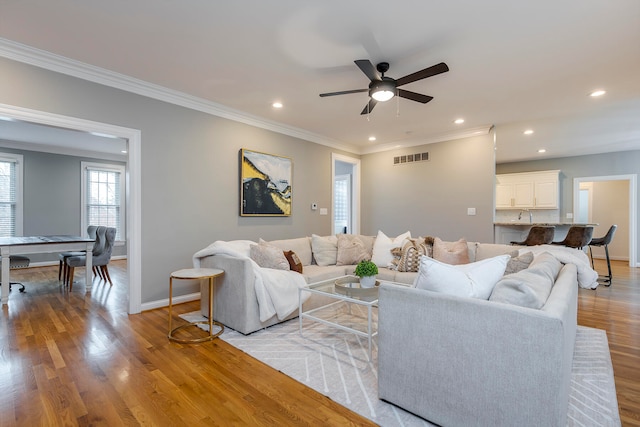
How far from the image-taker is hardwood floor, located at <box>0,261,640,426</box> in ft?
5.54

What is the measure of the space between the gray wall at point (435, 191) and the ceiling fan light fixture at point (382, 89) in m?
2.91

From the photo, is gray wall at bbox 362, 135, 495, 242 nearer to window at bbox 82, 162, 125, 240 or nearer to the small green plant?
Answer: the small green plant

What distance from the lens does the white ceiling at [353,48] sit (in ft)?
7.18

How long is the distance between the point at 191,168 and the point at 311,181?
225 cm

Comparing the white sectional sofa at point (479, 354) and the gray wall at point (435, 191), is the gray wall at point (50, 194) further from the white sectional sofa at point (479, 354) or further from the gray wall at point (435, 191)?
the white sectional sofa at point (479, 354)

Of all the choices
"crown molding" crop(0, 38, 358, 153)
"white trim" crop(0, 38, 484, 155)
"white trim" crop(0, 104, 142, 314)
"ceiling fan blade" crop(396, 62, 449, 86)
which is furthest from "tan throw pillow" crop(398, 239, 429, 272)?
"white trim" crop(0, 104, 142, 314)

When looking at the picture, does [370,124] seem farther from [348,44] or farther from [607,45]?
[607,45]

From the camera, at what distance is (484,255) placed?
353 centimetres

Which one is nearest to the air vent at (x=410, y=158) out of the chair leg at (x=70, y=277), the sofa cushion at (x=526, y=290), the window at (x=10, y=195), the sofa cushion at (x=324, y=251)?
the sofa cushion at (x=324, y=251)

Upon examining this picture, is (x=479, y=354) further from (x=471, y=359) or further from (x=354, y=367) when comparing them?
(x=354, y=367)

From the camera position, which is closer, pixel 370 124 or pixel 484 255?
pixel 484 255

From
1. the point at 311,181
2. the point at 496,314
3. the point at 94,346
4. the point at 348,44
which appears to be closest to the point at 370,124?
the point at 311,181

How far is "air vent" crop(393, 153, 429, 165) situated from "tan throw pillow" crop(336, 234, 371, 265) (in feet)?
8.02

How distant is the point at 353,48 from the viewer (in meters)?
2.68
